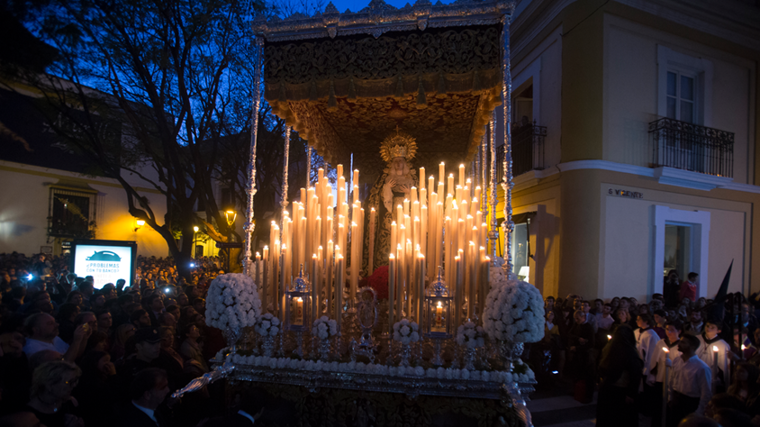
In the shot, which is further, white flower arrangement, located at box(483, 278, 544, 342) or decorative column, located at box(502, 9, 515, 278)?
decorative column, located at box(502, 9, 515, 278)

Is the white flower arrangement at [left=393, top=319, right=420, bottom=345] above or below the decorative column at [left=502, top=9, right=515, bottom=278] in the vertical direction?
below

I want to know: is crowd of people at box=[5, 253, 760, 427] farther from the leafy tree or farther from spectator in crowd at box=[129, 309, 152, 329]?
the leafy tree

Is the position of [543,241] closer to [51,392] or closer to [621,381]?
[621,381]

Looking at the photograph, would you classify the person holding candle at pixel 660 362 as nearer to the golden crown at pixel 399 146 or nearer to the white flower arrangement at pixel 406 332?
the white flower arrangement at pixel 406 332

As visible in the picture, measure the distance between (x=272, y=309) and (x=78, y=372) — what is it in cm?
184

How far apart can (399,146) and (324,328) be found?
3236 millimetres

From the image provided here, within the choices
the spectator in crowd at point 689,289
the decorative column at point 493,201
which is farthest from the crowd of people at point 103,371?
the spectator in crowd at point 689,289

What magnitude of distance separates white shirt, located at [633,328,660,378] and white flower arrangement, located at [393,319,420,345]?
11.8 ft

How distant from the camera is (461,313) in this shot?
3904 millimetres

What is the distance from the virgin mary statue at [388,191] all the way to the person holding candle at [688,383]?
3.55m

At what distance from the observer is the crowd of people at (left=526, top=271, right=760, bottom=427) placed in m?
3.67

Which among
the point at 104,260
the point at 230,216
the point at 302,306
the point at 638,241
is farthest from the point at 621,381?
the point at 230,216

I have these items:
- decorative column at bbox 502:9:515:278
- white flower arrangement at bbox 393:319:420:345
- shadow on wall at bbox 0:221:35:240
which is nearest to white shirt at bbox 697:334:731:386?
decorative column at bbox 502:9:515:278

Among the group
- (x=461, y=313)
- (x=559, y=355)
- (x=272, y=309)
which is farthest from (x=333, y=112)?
(x=559, y=355)
